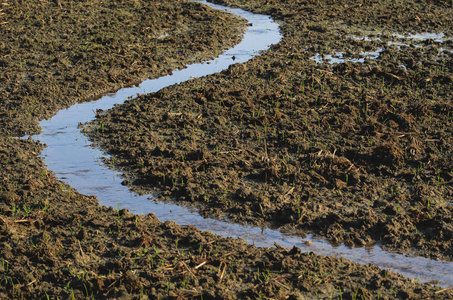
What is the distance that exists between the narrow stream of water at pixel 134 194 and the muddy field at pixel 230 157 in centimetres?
17

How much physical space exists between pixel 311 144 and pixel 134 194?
2629mm

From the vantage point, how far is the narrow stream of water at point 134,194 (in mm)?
5543

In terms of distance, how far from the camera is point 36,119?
8.95m

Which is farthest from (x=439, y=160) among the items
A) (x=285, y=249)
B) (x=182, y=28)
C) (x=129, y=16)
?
(x=129, y=16)

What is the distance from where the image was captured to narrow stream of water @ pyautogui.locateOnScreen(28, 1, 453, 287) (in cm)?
554

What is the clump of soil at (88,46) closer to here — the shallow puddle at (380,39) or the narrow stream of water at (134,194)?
the narrow stream of water at (134,194)

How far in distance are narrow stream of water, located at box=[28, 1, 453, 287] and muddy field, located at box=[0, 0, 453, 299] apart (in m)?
0.17

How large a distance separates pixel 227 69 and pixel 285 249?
6.07 meters

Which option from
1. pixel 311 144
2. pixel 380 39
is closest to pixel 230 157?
pixel 311 144

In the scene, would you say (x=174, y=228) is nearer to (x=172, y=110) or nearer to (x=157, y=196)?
(x=157, y=196)

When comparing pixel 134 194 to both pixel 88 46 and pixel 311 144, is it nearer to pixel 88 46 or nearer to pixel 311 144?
pixel 311 144

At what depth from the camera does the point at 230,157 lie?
7582mm

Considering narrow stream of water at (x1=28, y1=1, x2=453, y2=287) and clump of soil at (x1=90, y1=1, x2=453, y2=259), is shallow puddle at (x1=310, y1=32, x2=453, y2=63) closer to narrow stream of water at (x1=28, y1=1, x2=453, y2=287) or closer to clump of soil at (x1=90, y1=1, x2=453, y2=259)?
clump of soil at (x1=90, y1=1, x2=453, y2=259)

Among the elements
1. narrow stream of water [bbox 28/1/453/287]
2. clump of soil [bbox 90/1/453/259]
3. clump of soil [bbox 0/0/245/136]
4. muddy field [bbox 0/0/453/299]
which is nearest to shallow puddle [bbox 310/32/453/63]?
muddy field [bbox 0/0/453/299]
